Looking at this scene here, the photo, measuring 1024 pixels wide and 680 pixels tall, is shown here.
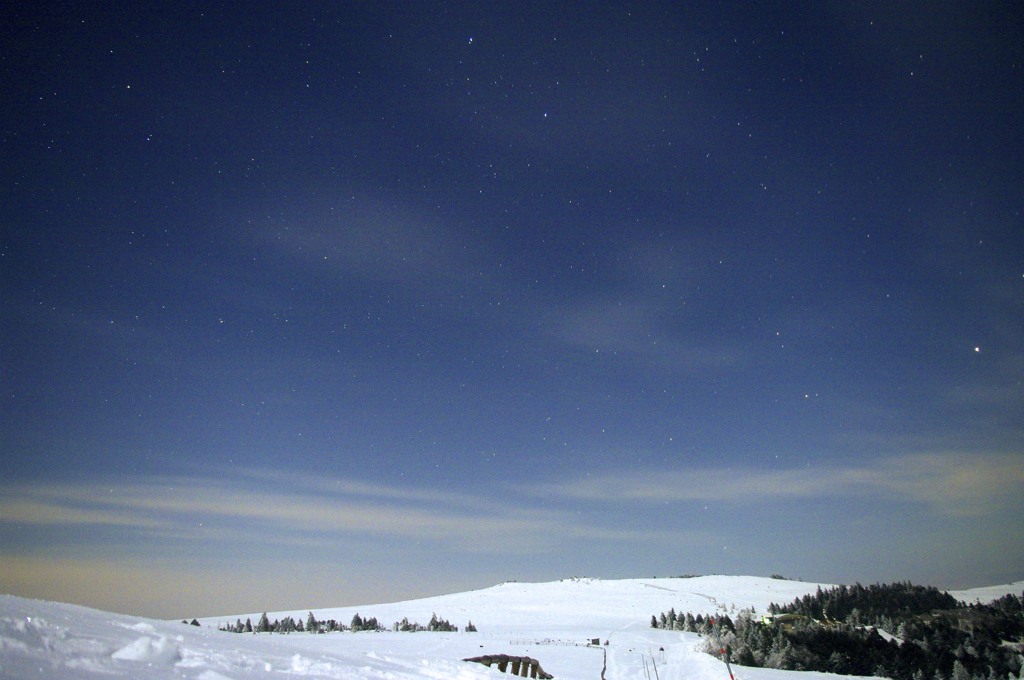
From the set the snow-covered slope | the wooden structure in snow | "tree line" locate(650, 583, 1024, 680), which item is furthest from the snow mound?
the snow-covered slope

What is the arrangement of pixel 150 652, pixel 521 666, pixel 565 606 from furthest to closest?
pixel 565 606 → pixel 521 666 → pixel 150 652

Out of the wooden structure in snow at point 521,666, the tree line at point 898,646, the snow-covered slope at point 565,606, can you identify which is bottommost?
the snow-covered slope at point 565,606

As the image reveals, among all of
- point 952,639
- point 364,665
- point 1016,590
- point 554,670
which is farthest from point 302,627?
point 1016,590

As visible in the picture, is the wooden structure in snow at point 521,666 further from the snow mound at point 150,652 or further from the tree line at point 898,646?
the tree line at point 898,646

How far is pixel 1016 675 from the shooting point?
55.2m

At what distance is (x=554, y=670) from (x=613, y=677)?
405 centimetres

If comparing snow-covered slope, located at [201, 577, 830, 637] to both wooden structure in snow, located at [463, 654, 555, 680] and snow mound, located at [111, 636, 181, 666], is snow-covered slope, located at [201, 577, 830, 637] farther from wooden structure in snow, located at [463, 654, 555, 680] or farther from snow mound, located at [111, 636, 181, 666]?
snow mound, located at [111, 636, 181, 666]

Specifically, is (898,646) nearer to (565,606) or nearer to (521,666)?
(521,666)

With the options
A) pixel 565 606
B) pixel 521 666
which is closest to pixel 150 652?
pixel 521 666

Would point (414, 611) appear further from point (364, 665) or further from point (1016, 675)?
point (364, 665)

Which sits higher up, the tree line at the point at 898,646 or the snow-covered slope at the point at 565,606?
the tree line at the point at 898,646

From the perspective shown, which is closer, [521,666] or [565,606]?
[521,666]

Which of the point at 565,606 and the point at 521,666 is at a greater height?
the point at 521,666

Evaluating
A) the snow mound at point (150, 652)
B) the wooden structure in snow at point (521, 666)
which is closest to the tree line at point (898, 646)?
the wooden structure in snow at point (521, 666)
